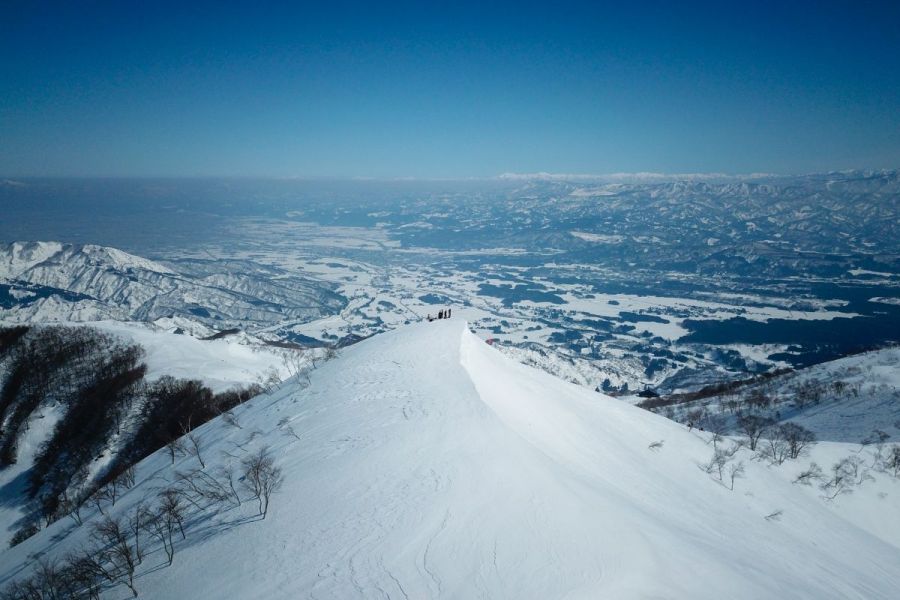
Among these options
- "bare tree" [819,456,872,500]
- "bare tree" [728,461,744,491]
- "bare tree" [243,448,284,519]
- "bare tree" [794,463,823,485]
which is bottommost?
"bare tree" [819,456,872,500]

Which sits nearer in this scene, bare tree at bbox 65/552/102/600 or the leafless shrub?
bare tree at bbox 65/552/102/600

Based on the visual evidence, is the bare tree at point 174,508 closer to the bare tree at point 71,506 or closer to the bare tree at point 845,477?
the bare tree at point 71,506

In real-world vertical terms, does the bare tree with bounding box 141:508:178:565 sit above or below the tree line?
above

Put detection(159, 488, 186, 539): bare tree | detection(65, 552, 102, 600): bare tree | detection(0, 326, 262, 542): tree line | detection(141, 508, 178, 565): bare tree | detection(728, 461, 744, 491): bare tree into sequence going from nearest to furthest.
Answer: detection(65, 552, 102, 600): bare tree → detection(141, 508, 178, 565): bare tree → detection(159, 488, 186, 539): bare tree → detection(728, 461, 744, 491): bare tree → detection(0, 326, 262, 542): tree line

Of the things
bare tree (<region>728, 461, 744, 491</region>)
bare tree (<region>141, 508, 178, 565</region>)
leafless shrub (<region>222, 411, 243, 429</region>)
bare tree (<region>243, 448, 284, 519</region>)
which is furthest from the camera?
bare tree (<region>728, 461, 744, 491</region>)

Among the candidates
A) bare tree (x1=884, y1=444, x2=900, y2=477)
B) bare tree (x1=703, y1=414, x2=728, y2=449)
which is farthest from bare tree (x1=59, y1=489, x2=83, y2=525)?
bare tree (x1=703, y1=414, x2=728, y2=449)

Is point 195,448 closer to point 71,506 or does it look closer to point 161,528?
point 161,528

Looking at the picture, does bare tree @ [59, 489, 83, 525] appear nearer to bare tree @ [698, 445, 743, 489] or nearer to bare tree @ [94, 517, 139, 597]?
bare tree @ [94, 517, 139, 597]

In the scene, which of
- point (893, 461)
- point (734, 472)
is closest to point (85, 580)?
point (734, 472)

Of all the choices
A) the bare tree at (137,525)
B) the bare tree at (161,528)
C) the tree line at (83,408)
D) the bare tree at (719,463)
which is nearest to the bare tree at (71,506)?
the tree line at (83,408)
